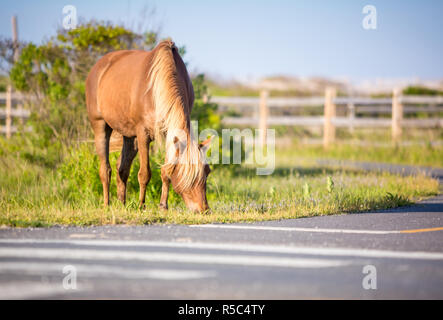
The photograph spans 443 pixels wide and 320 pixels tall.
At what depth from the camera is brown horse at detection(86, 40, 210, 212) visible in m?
7.56

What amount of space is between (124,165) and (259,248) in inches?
164

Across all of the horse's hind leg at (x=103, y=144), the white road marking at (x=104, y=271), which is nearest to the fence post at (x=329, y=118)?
the horse's hind leg at (x=103, y=144)

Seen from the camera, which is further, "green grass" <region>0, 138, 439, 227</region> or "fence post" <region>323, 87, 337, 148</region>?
"fence post" <region>323, 87, 337, 148</region>

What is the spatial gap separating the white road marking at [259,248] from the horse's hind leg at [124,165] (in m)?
3.19

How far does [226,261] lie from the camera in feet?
17.3

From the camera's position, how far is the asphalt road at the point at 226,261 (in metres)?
4.41

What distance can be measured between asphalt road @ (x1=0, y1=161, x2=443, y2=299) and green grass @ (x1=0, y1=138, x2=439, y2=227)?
21.1 inches

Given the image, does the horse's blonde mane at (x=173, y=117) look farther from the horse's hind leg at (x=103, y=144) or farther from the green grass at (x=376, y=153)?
the green grass at (x=376, y=153)

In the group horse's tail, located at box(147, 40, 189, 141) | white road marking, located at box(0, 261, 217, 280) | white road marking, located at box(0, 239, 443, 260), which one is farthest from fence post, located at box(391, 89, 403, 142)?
white road marking, located at box(0, 261, 217, 280)

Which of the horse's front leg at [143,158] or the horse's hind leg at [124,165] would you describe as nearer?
the horse's front leg at [143,158]

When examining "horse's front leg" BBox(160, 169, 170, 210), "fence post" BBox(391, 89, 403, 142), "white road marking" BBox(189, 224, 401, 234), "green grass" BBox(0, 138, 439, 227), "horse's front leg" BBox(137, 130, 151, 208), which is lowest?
"white road marking" BBox(189, 224, 401, 234)

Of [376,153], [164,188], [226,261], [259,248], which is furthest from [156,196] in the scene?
[376,153]

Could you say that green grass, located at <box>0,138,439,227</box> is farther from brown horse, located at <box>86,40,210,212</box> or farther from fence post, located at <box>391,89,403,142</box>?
fence post, located at <box>391,89,403,142</box>

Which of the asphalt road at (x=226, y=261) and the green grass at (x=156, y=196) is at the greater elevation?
the green grass at (x=156, y=196)
